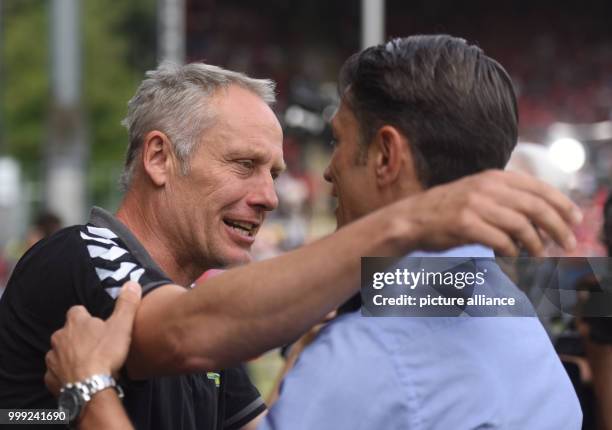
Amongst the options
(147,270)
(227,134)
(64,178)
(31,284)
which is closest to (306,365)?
(147,270)

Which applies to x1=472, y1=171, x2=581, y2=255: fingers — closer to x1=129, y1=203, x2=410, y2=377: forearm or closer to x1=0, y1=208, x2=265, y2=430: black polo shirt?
x1=129, y1=203, x2=410, y2=377: forearm

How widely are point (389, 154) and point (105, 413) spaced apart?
0.57 m

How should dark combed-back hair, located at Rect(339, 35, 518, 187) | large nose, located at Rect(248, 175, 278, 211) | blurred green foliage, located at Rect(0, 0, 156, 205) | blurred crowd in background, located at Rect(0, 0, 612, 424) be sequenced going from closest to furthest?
dark combed-back hair, located at Rect(339, 35, 518, 187) → large nose, located at Rect(248, 175, 278, 211) → blurred crowd in background, located at Rect(0, 0, 612, 424) → blurred green foliage, located at Rect(0, 0, 156, 205)

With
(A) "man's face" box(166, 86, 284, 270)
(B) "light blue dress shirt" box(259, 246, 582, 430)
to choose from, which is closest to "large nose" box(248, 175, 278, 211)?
(A) "man's face" box(166, 86, 284, 270)

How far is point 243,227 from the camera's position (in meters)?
2.28

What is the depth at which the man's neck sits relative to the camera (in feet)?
7.14

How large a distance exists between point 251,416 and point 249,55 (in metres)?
26.4

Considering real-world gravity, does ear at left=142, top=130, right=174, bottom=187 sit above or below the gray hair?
below

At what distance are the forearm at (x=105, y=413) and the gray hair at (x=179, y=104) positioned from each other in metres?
0.70

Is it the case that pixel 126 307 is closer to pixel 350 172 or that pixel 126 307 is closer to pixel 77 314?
pixel 77 314

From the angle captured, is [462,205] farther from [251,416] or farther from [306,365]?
[251,416]

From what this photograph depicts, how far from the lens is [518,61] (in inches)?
1095

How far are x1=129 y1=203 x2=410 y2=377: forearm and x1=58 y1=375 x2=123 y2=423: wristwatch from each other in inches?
2.6
